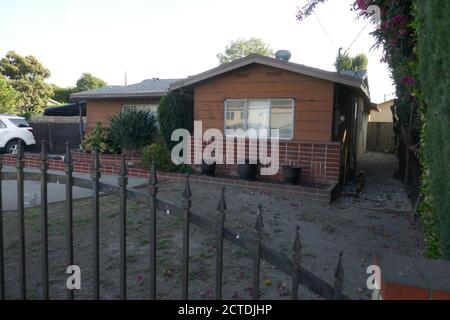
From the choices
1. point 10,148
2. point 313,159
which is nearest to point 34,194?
point 313,159

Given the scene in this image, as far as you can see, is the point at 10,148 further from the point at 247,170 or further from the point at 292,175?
the point at 292,175

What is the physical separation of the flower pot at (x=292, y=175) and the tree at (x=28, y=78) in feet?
100

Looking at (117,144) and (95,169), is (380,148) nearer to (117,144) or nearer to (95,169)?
(117,144)

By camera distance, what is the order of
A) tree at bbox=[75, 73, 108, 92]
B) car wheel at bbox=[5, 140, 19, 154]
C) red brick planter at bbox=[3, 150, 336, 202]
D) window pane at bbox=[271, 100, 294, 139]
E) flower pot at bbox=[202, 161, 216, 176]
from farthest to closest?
1. tree at bbox=[75, 73, 108, 92]
2. car wheel at bbox=[5, 140, 19, 154]
3. flower pot at bbox=[202, 161, 216, 176]
4. window pane at bbox=[271, 100, 294, 139]
5. red brick planter at bbox=[3, 150, 336, 202]

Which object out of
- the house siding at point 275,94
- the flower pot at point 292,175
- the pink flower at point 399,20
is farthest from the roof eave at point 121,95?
the pink flower at point 399,20

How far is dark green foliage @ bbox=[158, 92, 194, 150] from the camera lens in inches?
423

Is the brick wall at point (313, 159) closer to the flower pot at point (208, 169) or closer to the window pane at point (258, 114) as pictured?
the window pane at point (258, 114)

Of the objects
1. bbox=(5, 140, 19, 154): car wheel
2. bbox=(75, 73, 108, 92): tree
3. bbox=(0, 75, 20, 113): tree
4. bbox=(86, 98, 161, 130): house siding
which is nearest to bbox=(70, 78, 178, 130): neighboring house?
bbox=(86, 98, 161, 130): house siding

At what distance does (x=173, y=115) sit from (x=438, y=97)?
883 cm

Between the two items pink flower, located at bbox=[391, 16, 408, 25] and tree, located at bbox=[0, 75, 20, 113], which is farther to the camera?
tree, located at bbox=[0, 75, 20, 113]

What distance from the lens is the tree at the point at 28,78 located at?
110 feet

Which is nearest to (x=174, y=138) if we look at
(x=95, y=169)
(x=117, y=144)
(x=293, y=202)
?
(x=117, y=144)

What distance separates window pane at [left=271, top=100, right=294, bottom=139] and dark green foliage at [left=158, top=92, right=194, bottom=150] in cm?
278

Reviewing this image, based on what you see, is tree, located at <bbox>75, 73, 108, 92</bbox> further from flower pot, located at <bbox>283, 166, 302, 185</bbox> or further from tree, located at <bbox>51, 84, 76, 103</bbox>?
flower pot, located at <bbox>283, 166, 302, 185</bbox>
